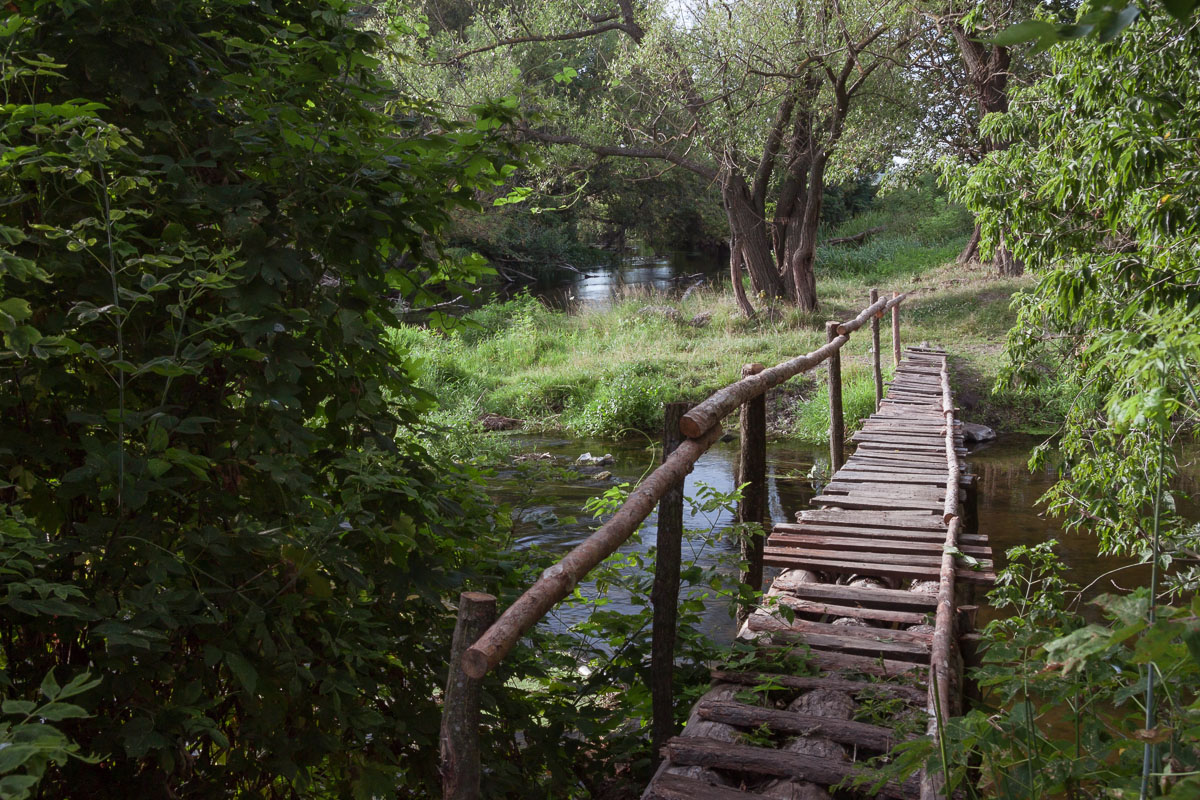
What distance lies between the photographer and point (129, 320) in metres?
2.22

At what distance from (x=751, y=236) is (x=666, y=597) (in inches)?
597

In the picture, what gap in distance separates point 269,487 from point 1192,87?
472 cm

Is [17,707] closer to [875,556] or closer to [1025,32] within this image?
[1025,32]

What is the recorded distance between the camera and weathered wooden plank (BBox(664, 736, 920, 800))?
8.93 ft

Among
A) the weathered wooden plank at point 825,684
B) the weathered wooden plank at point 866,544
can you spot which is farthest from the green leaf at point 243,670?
the weathered wooden plank at point 866,544

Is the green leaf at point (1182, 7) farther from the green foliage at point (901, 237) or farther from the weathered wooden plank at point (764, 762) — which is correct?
the green foliage at point (901, 237)

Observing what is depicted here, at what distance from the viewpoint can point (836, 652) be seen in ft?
12.3

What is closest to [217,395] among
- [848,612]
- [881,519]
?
[848,612]

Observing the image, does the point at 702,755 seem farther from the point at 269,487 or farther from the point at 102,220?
the point at 102,220

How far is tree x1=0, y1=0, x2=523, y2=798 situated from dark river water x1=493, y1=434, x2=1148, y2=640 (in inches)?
159

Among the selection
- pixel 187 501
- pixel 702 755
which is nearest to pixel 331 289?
pixel 187 501

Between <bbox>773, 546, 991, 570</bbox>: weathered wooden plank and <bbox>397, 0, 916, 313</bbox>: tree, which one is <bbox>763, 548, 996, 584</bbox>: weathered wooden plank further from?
<bbox>397, 0, 916, 313</bbox>: tree

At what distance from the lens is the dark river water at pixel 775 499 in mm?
7547

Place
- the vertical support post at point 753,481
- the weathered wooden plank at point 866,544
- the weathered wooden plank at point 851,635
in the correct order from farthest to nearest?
1. the weathered wooden plank at point 866,544
2. the vertical support post at point 753,481
3. the weathered wooden plank at point 851,635
